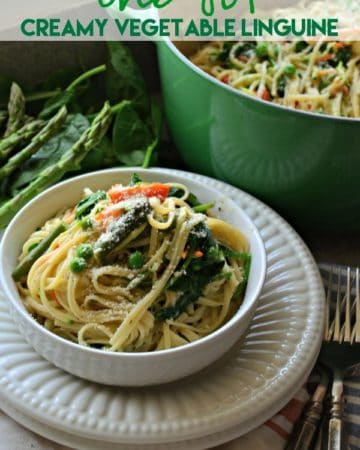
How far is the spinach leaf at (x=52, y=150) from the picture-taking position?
2.09 metres

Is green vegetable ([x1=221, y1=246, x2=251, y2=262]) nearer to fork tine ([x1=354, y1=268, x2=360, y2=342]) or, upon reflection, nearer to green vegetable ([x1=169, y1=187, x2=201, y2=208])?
green vegetable ([x1=169, y1=187, x2=201, y2=208])

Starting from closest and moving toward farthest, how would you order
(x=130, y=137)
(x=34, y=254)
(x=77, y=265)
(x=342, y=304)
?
(x=77, y=265), (x=34, y=254), (x=342, y=304), (x=130, y=137)

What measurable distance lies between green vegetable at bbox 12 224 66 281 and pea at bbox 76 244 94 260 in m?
0.13

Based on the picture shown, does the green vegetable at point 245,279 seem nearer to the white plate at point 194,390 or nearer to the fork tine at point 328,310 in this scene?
the white plate at point 194,390

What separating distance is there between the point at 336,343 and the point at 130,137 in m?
0.97

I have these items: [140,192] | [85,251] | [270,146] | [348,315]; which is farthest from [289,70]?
[85,251]

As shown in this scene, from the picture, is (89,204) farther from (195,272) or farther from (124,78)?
(124,78)

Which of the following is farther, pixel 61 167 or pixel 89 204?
pixel 61 167

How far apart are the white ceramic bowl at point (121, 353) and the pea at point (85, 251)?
7.1 inches

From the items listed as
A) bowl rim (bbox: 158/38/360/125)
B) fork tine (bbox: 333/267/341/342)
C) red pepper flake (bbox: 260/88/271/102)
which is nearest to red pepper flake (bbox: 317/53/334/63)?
red pepper flake (bbox: 260/88/271/102)

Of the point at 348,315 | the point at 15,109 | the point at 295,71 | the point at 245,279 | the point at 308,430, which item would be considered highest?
the point at 295,71

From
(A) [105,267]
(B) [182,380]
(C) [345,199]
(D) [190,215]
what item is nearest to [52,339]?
(A) [105,267]

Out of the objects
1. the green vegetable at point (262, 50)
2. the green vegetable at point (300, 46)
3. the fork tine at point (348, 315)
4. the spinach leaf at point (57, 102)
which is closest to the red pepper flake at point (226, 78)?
the green vegetable at point (262, 50)

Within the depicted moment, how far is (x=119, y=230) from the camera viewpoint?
1.58 meters
